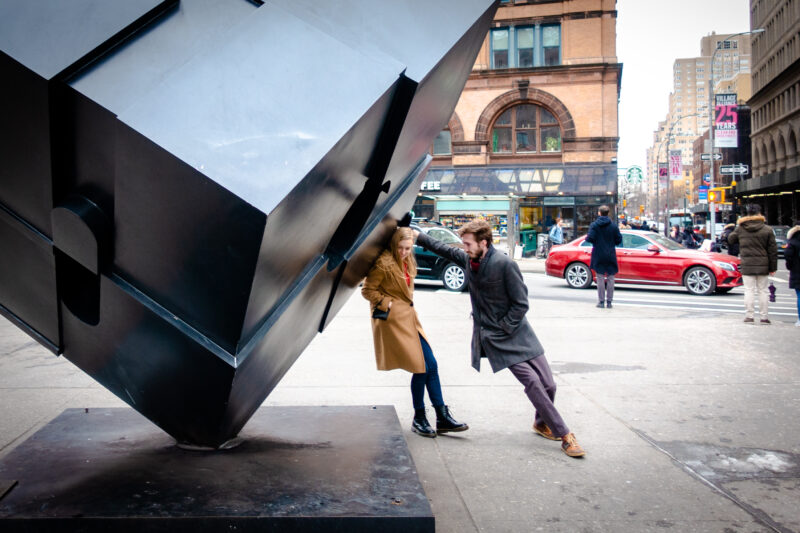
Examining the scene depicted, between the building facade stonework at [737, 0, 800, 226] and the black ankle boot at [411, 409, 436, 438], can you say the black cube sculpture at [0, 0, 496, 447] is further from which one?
the building facade stonework at [737, 0, 800, 226]

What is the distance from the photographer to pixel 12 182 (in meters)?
2.65

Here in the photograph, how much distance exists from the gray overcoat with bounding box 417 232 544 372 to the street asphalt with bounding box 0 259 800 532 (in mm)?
670

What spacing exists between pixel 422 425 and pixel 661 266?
12.3 metres

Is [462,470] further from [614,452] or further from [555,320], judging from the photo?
[555,320]

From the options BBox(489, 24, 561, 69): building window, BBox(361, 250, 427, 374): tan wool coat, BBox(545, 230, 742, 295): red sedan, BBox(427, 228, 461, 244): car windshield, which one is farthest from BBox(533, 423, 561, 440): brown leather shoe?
BBox(489, 24, 561, 69): building window

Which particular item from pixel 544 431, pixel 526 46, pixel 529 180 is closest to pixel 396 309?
pixel 544 431

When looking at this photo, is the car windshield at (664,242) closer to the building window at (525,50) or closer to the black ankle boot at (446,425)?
the black ankle boot at (446,425)

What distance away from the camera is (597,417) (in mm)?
5828

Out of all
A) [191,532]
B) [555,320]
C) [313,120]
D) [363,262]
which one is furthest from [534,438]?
[555,320]

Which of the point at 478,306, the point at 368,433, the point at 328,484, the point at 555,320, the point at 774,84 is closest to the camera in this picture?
the point at 328,484

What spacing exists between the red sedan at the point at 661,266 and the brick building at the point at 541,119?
1635 cm

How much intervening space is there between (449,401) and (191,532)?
3590 millimetres

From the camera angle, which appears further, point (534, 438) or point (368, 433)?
point (534, 438)

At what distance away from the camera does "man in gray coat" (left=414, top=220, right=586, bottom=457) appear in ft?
16.1
